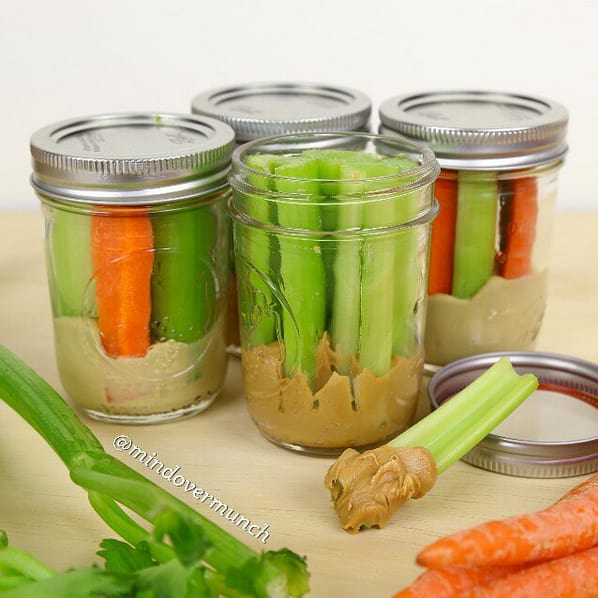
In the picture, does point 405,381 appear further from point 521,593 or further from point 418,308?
point 521,593

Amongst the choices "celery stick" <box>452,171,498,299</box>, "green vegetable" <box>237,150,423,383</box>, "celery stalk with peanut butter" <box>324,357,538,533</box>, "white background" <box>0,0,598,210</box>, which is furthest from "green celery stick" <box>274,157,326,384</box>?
"white background" <box>0,0,598,210</box>

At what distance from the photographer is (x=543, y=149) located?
104 cm

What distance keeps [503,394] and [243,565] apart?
344 millimetres

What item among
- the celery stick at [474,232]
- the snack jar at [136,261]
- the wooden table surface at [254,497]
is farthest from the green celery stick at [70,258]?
the celery stick at [474,232]

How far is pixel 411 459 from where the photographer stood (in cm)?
85

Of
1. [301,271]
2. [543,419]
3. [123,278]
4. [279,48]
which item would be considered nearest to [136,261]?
[123,278]

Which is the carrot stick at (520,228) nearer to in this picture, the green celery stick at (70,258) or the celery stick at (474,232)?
the celery stick at (474,232)

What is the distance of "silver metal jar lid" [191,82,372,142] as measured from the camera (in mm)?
1083

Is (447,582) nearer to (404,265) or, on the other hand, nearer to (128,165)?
(404,265)

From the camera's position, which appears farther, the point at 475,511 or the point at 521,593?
the point at 475,511

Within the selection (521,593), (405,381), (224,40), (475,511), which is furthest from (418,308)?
(224,40)

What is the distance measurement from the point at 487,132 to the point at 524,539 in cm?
43

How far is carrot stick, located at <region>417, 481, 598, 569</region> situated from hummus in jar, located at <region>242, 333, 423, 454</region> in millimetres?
193

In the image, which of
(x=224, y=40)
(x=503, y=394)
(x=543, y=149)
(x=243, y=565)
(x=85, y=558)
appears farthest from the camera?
(x=224, y=40)
